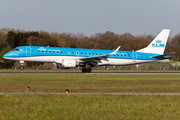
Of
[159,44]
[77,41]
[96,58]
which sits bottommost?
[96,58]

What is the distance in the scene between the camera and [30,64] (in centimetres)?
6838

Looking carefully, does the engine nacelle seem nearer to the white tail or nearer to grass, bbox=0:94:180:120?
the white tail

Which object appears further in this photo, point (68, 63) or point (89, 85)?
point (68, 63)

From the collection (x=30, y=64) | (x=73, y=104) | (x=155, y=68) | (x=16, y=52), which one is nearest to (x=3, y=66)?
(x=30, y=64)

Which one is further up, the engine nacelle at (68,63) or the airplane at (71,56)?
the airplane at (71,56)

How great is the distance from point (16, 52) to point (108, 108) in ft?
106

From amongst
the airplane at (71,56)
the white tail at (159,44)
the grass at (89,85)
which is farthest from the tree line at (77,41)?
the grass at (89,85)

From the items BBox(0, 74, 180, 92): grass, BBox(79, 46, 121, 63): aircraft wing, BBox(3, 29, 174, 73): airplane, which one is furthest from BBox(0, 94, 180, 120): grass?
BBox(3, 29, 174, 73): airplane

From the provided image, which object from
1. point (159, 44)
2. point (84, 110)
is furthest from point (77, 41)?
point (84, 110)

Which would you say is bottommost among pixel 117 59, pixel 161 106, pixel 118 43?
pixel 161 106

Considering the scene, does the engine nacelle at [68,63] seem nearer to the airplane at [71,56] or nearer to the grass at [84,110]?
the airplane at [71,56]

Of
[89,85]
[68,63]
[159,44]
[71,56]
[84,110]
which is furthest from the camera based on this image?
[159,44]

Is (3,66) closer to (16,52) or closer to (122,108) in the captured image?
(16,52)

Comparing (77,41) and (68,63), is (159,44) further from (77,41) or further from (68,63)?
(77,41)
